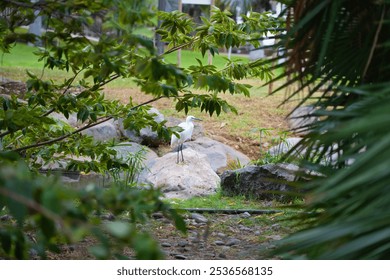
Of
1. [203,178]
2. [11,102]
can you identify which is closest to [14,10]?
[11,102]

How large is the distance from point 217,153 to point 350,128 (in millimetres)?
8009

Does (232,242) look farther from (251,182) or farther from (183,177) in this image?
(183,177)

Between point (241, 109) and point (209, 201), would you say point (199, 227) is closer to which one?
point (209, 201)

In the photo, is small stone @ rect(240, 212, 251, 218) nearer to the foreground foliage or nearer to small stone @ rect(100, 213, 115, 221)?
small stone @ rect(100, 213, 115, 221)

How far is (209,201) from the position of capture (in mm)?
6625

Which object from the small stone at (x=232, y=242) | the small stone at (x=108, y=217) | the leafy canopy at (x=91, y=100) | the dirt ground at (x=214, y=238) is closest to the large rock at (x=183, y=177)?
the dirt ground at (x=214, y=238)

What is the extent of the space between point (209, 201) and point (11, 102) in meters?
3.24

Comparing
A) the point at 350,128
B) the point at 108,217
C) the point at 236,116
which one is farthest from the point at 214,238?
the point at 236,116

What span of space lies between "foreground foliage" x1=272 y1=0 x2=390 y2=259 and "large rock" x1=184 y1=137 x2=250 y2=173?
663 centimetres

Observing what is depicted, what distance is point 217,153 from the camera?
32.1 ft

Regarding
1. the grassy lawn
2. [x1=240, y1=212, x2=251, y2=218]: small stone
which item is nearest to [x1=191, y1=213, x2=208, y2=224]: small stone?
[x1=240, y1=212, x2=251, y2=218]: small stone

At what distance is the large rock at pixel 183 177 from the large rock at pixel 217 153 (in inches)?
43.5

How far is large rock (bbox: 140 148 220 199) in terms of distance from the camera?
7.25 meters

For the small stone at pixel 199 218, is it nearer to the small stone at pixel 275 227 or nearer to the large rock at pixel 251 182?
the small stone at pixel 275 227
